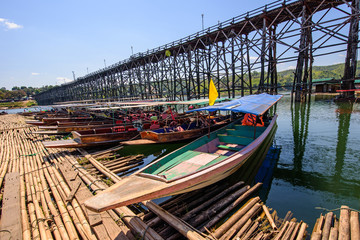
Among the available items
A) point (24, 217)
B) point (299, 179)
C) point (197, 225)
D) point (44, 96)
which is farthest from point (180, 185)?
→ point (44, 96)

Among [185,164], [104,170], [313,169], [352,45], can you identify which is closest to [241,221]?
[185,164]

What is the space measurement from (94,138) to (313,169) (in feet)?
35.4

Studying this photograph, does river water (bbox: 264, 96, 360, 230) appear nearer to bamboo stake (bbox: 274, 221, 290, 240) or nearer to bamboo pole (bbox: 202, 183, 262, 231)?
bamboo pole (bbox: 202, 183, 262, 231)

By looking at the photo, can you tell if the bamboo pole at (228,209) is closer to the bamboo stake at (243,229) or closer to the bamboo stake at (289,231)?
the bamboo stake at (243,229)

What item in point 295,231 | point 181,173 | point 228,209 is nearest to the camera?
point 295,231

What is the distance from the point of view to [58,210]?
443cm

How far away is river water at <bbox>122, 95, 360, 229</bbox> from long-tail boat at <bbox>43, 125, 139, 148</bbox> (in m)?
0.91

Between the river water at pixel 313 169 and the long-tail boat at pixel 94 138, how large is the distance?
914mm

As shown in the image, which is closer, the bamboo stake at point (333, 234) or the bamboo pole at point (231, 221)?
the bamboo stake at point (333, 234)

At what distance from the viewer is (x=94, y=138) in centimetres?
976

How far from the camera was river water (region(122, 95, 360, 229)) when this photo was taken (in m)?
5.02

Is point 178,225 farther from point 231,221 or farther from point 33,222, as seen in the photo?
point 33,222

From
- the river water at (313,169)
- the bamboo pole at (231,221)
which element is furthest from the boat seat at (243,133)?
the bamboo pole at (231,221)

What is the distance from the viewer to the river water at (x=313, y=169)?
5.02 metres
